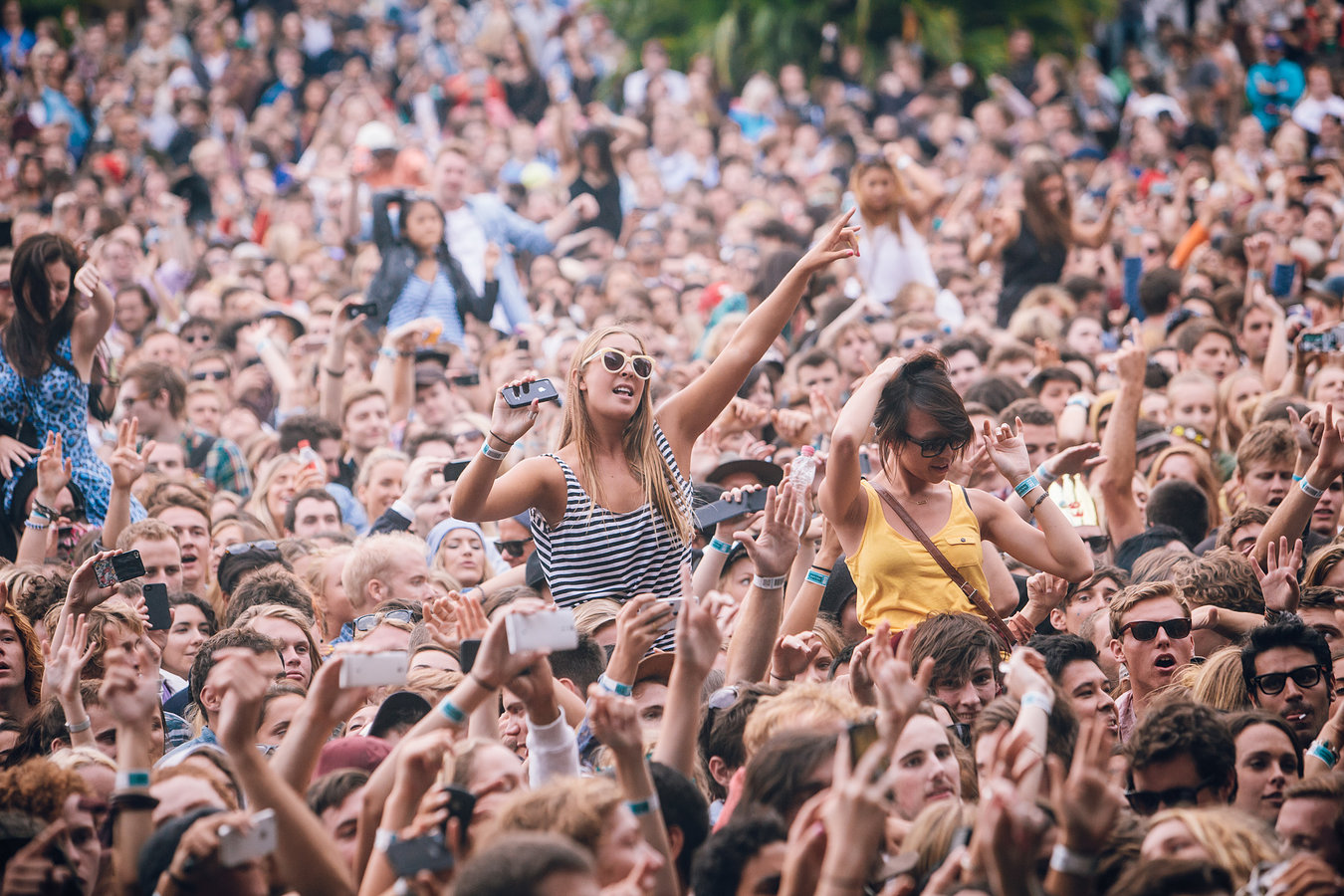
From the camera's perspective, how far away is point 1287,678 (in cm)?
430

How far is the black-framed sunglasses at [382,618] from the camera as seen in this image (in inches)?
204

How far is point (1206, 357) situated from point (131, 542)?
5.82 m

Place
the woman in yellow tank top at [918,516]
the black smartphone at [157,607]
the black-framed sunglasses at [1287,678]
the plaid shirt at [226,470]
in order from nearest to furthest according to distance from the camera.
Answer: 1. the black-framed sunglasses at [1287,678]
2. the woman in yellow tank top at [918,516]
3. the black smartphone at [157,607]
4. the plaid shirt at [226,470]

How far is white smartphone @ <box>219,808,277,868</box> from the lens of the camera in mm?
2945

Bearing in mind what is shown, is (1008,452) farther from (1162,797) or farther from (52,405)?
(52,405)

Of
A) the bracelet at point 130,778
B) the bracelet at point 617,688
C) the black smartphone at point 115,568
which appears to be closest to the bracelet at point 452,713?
the bracelet at point 617,688

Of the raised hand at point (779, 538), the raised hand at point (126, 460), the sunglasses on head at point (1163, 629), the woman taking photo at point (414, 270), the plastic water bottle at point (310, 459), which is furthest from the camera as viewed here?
the woman taking photo at point (414, 270)

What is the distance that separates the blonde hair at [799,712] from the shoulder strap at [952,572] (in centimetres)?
82

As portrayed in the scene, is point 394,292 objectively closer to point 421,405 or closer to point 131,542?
point 421,405

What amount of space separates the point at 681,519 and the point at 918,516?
2.57ft

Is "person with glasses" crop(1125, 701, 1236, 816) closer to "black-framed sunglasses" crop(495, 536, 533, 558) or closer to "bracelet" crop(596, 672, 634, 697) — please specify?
"bracelet" crop(596, 672, 634, 697)

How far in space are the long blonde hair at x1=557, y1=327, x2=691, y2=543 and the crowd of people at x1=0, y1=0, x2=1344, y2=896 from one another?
16 mm

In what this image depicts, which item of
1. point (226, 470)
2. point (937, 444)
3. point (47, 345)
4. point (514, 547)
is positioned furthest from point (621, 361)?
point (226, 470)

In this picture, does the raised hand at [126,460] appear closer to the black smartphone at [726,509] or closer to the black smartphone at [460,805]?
the black smartphone at [726,509]
